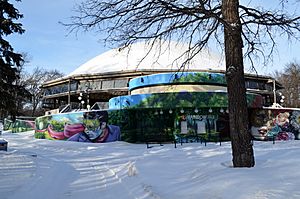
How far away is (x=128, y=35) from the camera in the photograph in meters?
8.59

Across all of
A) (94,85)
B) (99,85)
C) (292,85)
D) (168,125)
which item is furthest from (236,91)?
(292,85)

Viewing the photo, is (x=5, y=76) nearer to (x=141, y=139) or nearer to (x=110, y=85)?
(x=141, y=139)

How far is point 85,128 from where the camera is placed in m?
28.9

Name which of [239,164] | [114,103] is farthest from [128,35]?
[114,103]

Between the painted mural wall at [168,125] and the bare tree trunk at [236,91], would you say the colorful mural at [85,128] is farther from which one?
the bare tree trunk at [236,91]

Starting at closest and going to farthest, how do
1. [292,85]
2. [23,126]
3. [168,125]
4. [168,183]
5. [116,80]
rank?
[168,183]
[168,125]
[116,80]
[23,126]
[292,85]

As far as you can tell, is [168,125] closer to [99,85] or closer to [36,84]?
[99,85]

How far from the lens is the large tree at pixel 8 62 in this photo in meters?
16.0

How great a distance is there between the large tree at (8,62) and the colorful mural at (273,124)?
1932 cm

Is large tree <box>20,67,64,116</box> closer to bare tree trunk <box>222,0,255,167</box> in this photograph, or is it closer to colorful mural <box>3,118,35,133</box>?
colorful mural <box>3,118,35,133</box>

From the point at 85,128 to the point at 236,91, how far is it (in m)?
22.2

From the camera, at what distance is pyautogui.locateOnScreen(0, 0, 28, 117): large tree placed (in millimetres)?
15953

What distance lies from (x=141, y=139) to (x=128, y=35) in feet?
62.4

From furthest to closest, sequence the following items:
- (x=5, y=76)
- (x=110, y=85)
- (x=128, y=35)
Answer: (x=110, y=85)
(x=5, y=76)
(x=128, y=35)
